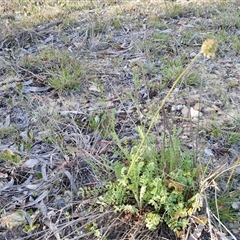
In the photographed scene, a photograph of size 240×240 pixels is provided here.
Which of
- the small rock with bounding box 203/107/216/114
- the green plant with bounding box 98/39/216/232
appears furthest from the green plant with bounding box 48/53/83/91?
the green plant with bounding box 98/39/216/232

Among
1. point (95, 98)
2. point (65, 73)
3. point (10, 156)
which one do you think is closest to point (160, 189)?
point (10, 156)

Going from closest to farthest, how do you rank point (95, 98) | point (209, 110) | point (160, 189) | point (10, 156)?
1. point (160, 189)
2. point (10, 156)
3. point (209, 110)
4. point (95, 98)

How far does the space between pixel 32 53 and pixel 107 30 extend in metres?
0.61

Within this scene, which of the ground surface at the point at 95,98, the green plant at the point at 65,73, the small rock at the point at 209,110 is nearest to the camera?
the ground surface at the point at 95,98

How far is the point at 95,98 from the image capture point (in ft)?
7.39

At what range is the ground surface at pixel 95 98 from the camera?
154cm

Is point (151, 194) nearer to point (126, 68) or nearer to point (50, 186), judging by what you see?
point (50, 186)

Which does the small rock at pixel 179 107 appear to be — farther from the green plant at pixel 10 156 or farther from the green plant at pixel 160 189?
the green plant at pixel 10 156

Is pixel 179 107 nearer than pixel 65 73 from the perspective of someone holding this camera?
Yes

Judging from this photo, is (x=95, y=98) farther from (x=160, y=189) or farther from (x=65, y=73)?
(x=160, y=189)

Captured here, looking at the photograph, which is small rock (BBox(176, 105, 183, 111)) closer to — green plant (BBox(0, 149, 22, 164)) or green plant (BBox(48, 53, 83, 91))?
green plant (BBox(48, 53, 83, 91))

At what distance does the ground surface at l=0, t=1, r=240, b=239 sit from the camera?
1.54 meters

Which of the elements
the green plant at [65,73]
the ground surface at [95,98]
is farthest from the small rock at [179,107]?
the green plant at [65,73]

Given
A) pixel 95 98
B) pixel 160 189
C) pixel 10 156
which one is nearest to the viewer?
pixel 160 189
